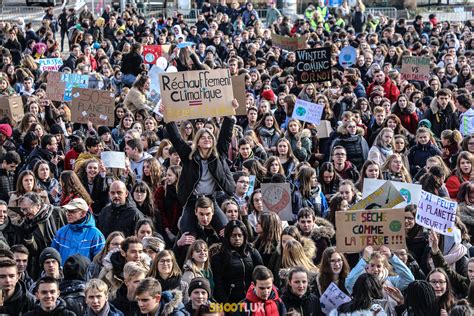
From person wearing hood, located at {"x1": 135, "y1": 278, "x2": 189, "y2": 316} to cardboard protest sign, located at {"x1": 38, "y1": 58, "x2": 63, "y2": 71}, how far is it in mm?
12780

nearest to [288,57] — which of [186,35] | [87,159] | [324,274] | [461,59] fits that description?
[461,59]

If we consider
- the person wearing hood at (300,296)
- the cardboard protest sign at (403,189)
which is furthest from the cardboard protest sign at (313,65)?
the person wearing hood at (300,296)

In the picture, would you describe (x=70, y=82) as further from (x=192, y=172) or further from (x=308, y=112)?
(x=192, y=172)

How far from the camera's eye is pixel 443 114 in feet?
48.0

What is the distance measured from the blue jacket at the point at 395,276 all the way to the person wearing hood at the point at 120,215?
7.38 ft

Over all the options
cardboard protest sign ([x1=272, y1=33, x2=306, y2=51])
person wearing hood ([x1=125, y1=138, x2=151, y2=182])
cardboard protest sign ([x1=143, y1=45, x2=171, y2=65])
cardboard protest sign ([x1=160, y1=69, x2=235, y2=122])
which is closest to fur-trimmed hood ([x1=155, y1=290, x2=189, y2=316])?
cardboard protest sign ([x1=160, y1=69, x2=235, y2=122])

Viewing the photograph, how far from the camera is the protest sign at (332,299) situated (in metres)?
8.20

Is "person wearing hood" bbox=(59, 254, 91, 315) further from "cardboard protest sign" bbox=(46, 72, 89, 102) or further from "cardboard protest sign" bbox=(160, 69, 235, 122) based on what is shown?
"cardboard protest sign" bbox=(46, 72, 89, 102)

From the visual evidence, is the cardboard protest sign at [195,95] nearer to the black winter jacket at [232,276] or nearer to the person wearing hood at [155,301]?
the black winter jacket at [232,276]

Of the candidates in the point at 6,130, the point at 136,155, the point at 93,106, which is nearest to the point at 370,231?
the point at 136,155

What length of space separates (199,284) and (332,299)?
1055 mm

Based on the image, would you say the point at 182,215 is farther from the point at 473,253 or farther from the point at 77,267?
the point at 473,253

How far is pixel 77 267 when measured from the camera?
844cm

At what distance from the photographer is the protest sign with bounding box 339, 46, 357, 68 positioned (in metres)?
19.6
